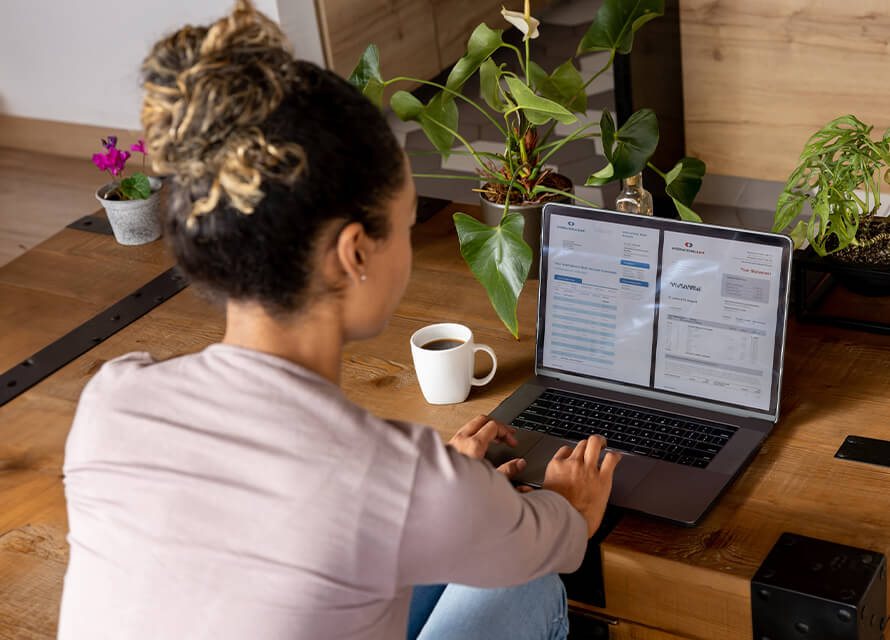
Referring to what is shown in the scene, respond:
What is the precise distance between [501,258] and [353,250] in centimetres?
63

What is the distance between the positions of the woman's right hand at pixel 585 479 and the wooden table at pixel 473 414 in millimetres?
54

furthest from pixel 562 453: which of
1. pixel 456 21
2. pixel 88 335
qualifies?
pixel 456 21

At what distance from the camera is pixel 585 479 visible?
3.83ft

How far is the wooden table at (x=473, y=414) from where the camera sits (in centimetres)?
115

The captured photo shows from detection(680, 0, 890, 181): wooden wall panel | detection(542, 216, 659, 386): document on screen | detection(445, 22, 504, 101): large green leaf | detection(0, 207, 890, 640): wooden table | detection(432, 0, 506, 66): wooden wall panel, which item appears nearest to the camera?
detection(0, 207, 890, 640): wooden table

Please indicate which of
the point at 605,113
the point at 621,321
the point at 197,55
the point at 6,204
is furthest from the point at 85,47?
the point at 197,55

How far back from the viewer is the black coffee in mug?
1477 mm

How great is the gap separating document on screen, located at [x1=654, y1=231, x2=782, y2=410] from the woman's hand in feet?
0.78

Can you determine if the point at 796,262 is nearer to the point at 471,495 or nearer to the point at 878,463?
the point at 878,463

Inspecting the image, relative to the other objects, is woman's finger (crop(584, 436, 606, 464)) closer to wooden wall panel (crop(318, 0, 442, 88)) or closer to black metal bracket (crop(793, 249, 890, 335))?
black metal bracket (crop(793, 249, 890, 335))

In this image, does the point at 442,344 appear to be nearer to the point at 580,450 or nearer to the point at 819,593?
the point at 580,450

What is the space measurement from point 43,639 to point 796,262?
1.12 metres

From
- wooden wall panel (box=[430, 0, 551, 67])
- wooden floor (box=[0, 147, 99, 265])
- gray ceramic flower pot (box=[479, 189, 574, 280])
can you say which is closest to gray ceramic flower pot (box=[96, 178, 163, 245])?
gray ceramic flower pot (box=[479, 189, 574, 280])

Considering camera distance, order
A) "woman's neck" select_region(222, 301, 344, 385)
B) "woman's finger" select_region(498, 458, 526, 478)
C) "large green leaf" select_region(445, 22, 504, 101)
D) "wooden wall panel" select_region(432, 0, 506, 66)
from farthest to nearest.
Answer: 1. "wooden wall panel" select_region(432, 0, 506, 66)
2. "large green leaf" select_region(445, 22, 504, 101)
3. "woman's finger" select_region(498, 458, 526, 478)
4. "woman's neck" select_region(222, 301, 344, 385)
